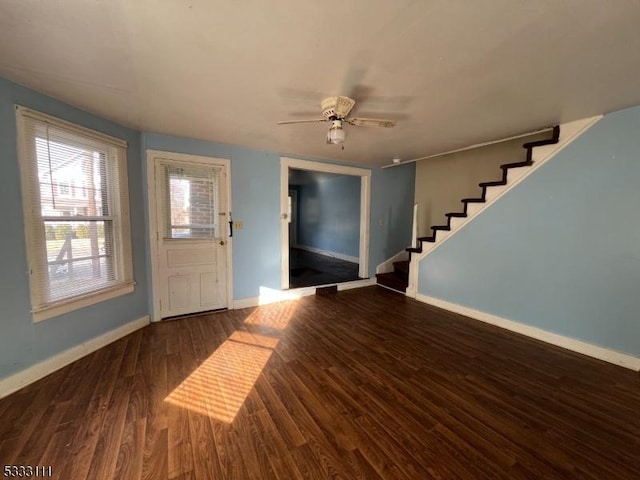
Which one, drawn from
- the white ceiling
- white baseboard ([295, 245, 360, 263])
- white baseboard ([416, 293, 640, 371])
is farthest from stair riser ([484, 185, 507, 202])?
white baseboard ([295, 245, 360, 263])

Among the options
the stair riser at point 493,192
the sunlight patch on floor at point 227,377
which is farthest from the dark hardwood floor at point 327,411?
the stair riser at point 493,192

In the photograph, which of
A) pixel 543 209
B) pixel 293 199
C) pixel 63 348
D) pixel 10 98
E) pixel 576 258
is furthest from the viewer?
pixel 293 199

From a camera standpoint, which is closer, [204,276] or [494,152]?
[204,276]

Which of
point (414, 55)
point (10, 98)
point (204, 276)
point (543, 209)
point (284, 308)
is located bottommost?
point (284, 308)

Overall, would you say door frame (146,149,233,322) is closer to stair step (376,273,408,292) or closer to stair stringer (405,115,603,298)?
stair stringer (405,115,603,298)

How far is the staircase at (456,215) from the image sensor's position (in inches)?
110

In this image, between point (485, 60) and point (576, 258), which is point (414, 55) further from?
point (576, 258)

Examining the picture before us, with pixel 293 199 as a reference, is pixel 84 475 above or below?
below

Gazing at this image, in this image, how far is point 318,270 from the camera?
5.61 m

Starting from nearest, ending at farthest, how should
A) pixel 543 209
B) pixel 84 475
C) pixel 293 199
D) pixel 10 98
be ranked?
pixel 84 475, pixel 10 98, pixel 543 209, pixel 293 199

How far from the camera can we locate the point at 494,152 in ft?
12.4

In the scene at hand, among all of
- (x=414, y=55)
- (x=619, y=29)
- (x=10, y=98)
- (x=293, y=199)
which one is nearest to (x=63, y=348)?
(x=10, y=98)

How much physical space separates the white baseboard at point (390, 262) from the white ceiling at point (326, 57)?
3.13 m

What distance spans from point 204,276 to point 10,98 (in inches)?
90.6
